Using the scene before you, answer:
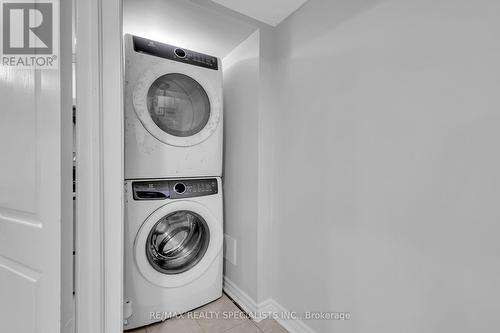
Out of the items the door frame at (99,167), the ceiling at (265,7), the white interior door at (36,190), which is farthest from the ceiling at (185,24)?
the white interior door at (36,190)

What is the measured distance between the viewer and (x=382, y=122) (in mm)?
1031

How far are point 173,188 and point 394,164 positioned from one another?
4.24 ft

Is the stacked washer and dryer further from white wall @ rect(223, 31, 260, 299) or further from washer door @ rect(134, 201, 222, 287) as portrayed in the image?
white wall @ rect(223, 31, 260, 299)

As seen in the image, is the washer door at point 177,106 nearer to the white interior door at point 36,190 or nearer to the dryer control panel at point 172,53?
the dryer control panel at point 172,53

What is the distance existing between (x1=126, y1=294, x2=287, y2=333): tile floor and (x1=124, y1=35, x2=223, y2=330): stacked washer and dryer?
0.16ft

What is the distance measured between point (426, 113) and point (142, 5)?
1599 millimetres

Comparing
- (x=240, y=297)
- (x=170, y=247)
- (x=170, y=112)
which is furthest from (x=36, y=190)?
(x=240, y=297)

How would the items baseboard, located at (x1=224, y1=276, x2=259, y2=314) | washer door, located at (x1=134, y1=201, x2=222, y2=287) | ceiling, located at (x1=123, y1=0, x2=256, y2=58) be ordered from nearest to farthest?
ceiling, located at (x1=123, y1=0, x2=256, y2=58) < washer door, located at (x1=134, y1=201, x2=222, y2=287) < baseboard, located at (x1=224, y1=276, x2=259, y2=314)

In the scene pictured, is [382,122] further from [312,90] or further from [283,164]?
[283,164]

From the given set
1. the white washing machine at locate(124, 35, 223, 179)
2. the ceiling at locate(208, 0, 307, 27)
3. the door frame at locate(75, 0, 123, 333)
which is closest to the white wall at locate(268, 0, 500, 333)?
the ceiling at locate(208, 0, 307, 27)

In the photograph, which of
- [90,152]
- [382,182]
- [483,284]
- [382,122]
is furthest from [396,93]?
[90,152]

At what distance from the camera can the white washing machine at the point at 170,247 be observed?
1.41 m

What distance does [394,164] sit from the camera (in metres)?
0.99

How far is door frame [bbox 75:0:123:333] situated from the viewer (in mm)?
945
